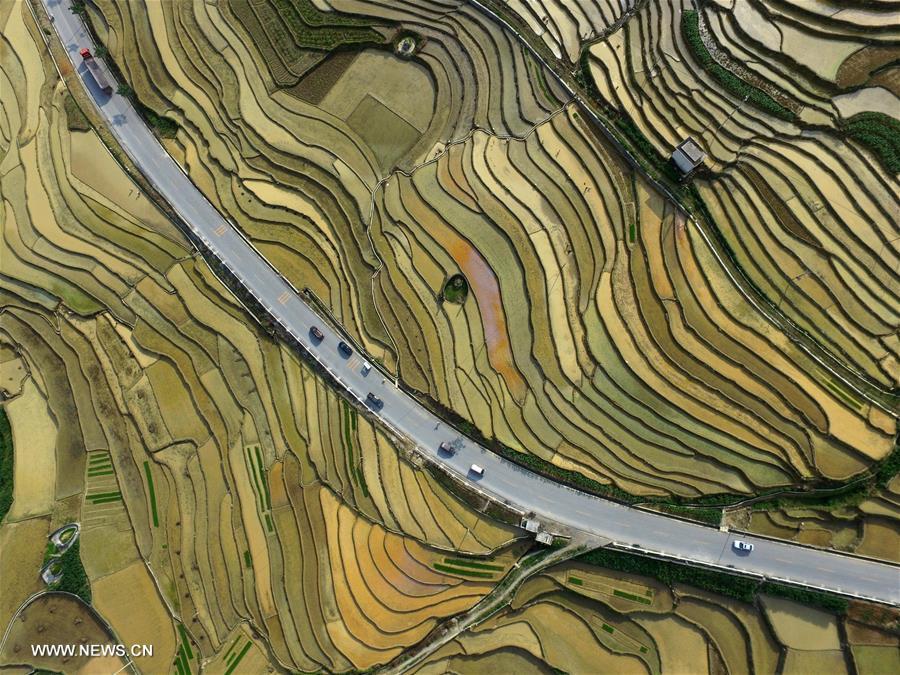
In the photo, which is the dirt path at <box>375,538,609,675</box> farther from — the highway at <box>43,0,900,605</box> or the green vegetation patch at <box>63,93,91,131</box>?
the green vegetation patch at <box>63,93,91,131</box>

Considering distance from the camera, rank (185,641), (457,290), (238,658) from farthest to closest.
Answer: (457,290) → (185,641) → (238,658)

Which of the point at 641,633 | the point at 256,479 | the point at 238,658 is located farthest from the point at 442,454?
the point at 238,658

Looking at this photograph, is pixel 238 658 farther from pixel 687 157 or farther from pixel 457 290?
pixel 687 157

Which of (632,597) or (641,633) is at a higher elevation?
(632,597)

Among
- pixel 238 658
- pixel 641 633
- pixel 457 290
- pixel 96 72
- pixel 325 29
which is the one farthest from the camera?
pixel 96 72

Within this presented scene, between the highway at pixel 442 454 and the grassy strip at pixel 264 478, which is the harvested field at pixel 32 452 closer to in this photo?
the grassy strip at pixel 264 478

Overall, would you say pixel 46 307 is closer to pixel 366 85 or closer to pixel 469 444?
pixel 366 85

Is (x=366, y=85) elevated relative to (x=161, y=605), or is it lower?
elevated

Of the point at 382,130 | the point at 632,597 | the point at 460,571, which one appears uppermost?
the point at 382,130

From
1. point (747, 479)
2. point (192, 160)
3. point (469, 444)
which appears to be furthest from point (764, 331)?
point (192, 160)
